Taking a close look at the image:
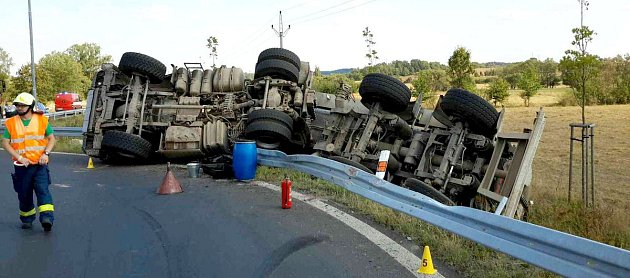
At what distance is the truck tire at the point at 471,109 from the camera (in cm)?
781

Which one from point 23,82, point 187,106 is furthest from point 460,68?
point 23,82

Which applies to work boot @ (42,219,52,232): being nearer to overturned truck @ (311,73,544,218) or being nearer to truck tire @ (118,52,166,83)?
overturned truck @ (311,73,544,218)

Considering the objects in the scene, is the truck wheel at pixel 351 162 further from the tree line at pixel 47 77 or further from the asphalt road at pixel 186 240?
the tree line at pixel 47 77

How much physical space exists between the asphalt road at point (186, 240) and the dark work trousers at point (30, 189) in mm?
192

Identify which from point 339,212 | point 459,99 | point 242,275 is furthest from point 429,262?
point 459,99

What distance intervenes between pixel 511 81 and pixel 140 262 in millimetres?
65410

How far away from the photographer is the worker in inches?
222

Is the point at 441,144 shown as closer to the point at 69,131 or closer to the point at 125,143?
the point at 125,143

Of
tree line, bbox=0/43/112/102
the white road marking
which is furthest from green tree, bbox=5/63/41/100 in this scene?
the white road marking

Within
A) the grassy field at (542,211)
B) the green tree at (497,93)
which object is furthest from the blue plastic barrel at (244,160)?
the green tree at (497,93)

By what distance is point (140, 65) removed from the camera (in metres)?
11.9

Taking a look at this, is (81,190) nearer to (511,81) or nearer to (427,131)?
(427,131)

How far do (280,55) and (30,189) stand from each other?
6.79 m

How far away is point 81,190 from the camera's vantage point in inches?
324
